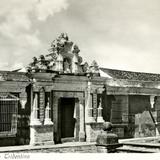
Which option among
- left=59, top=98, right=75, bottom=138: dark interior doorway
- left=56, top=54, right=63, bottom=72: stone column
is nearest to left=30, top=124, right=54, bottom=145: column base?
left=59, top=98, right=75, bottom=138: dark interior doorway

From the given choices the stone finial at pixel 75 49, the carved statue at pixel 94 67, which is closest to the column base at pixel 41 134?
the carved statue at pixel 94 67

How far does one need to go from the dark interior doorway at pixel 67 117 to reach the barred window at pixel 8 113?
3.05 metres

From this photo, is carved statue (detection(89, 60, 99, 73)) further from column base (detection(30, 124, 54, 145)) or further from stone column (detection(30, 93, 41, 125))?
column base (detection(30, 124, 54, 145))

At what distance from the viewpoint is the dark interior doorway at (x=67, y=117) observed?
66.5 feet

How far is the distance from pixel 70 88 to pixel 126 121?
498 centimetres

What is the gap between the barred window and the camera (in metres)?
17.8

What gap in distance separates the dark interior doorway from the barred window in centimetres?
305

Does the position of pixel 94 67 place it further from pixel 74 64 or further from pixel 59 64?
pixel 59 64

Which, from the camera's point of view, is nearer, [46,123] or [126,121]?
[46,123]

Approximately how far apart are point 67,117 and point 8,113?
400 cm

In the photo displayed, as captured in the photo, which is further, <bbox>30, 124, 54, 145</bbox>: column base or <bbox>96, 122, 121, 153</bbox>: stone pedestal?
<bbox>30, 124, 54, 145</bbox>: column base

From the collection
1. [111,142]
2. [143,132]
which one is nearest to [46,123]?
[111,142]

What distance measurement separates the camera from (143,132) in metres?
23.5

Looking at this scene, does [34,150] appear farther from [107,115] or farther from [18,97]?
[107,115]
